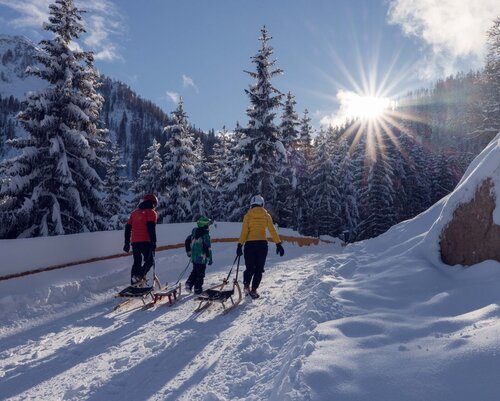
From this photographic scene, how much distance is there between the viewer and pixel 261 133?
1131 inches

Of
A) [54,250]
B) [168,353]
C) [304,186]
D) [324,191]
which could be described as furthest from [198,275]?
[324,191]

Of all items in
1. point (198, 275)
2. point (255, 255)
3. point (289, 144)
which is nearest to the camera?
point (255, 255)

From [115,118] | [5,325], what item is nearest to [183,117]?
[5,325]

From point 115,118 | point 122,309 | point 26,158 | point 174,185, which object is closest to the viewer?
point 122,309

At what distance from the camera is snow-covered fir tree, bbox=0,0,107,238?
17.0 m

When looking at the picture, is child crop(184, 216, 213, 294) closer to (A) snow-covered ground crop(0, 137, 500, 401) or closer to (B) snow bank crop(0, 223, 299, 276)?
(A) snow-covered ground crop(0, 137, 500, 401)

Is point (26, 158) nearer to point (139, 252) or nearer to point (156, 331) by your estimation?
point (139, 252)

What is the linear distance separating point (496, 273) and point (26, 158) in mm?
17658

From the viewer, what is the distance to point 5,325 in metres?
6.96

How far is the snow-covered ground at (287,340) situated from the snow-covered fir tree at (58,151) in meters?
8.19

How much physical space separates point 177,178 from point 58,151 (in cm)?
1529

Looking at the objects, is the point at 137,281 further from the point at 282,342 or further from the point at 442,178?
the point at 442,178

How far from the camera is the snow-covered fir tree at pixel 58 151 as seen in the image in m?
17.0

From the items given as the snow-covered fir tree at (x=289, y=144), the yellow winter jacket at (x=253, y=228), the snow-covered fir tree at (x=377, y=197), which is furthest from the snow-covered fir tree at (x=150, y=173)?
the yellow winter jacket at (x=253, y=228)
